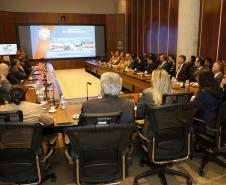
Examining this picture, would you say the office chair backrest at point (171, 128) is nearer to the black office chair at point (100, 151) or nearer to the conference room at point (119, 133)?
the conference room at point (119, 133)

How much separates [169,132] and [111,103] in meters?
0.60

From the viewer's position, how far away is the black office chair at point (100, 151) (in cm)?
170

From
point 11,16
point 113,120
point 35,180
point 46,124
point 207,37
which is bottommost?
point 35,180

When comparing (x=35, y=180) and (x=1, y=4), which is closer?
(x=35, y=180)

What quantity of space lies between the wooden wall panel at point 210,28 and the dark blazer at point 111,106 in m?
5.42

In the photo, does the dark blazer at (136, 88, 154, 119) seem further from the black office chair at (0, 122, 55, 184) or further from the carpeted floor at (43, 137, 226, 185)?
the black office chair at (0, 122, 55, 184)

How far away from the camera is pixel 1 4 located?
37.5ft

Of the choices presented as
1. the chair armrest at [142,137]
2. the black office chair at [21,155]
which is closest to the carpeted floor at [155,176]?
the chair armrest at [142,137]

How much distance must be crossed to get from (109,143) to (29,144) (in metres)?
0.63

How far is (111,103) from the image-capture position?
2117 mm

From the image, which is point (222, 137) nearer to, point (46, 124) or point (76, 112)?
point (76, 112)

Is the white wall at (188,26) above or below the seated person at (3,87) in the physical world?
above

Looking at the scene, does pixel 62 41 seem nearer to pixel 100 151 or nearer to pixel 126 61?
pixel 126 61

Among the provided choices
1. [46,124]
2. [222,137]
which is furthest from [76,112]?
[222,137]
